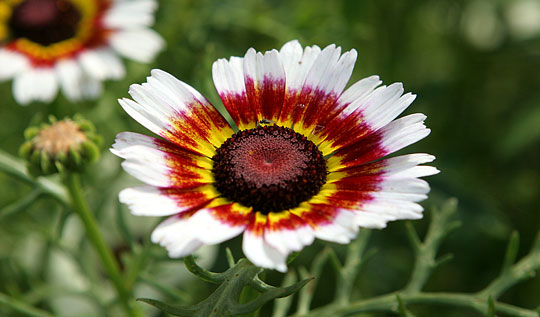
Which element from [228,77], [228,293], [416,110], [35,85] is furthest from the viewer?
[416,110]

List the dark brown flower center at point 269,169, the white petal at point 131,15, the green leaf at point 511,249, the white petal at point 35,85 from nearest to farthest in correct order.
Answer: the dark brown flower center at point 269,169 < the green leaf at point 511,249 < the white petal at point 35,85 < the white petal at point 131,15

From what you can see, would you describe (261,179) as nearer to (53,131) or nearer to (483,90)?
(53,131)

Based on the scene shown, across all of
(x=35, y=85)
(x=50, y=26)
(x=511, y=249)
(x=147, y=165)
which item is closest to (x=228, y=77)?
(x=147, y=165)

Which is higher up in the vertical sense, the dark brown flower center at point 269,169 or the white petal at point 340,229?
the dark brown flower center at point 269,169

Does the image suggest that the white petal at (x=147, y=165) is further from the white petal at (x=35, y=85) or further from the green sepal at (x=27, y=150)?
the white petal at (x=35, y=85)

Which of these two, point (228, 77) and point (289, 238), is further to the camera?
point (228, 77)

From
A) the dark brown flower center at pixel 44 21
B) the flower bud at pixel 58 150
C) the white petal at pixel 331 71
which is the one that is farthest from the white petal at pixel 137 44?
the white petal at pixel 331 71

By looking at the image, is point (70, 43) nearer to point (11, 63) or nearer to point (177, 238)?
point (11, 63)

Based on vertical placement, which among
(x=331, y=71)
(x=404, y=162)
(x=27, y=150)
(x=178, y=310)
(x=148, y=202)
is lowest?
(x=178, y=310)
